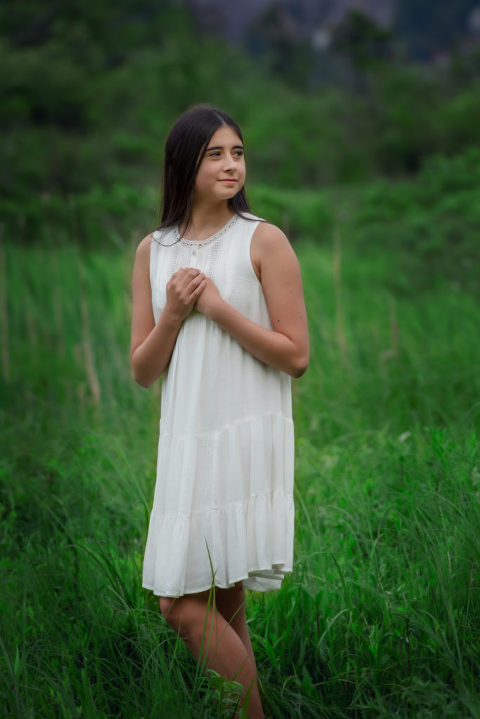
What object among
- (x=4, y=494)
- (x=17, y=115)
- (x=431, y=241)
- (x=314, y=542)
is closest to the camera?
(x=314, y=542)

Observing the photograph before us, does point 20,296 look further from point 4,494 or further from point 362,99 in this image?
point 362,99

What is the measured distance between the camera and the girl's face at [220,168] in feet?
6.89

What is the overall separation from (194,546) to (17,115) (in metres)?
12.6

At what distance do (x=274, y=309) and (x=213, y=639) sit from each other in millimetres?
790

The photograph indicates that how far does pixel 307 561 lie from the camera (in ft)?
9.04

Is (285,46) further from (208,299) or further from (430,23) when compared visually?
(208,299)

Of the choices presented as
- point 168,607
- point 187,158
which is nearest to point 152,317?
point 187,158

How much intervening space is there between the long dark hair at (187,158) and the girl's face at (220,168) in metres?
0.01

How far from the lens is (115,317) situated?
21.3ft

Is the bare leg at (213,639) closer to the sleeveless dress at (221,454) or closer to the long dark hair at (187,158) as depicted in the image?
the sleeveless dress at (221,454)

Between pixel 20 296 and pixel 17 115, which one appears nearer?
pixel 20 296

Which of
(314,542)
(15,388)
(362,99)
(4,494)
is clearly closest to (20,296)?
(15,388)

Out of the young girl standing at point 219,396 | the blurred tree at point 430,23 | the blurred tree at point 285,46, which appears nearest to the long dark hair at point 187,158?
the young girl standing at point 219,396

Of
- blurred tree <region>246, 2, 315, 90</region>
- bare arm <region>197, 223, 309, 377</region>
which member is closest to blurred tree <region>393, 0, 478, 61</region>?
blurred tree <region>246, 2, 315, 90</region>
